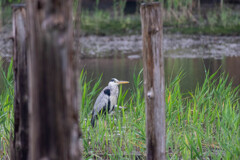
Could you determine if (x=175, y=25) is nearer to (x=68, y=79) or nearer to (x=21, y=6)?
(x=21, y=6)

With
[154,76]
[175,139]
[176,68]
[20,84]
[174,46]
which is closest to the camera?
[20,84]

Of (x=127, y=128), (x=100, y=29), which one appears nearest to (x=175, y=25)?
(x=100, y=29)

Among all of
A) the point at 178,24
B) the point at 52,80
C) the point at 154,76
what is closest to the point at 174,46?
the point at 178,24

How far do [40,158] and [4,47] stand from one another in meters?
11.4

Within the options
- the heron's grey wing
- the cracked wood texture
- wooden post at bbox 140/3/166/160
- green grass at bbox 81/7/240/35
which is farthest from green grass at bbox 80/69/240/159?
green grass at bbox 81/7/240/35

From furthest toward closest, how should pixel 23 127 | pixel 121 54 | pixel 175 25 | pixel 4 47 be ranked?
pixel 175 25 < pixel 4 47 < pixel 121 54 < pixel 23 127

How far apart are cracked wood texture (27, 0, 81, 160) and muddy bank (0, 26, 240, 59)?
29.7ft

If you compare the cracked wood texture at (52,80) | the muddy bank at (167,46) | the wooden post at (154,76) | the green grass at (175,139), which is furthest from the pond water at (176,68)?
the cracked wood texture at (52,80)

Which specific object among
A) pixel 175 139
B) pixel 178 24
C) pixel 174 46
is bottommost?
pixel 175 139

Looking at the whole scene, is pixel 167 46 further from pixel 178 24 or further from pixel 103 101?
pixel 103 101

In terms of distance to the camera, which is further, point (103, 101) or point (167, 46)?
point (167, 46)

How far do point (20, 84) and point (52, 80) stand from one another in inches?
38.1

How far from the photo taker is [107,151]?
3.24 m

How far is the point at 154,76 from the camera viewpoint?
271 centimetres
